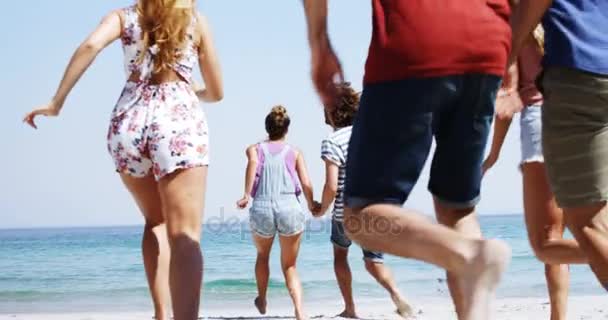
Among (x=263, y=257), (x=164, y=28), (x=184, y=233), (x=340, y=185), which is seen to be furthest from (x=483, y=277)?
(x=263, y=257)

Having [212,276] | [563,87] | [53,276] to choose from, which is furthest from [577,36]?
[53,276]

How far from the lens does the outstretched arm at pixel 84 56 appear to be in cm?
404

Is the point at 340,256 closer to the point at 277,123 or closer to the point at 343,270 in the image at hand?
the point at 343,270

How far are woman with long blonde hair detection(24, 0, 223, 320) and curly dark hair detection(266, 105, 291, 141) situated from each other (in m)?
3.55

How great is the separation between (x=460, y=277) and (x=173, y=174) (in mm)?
1608

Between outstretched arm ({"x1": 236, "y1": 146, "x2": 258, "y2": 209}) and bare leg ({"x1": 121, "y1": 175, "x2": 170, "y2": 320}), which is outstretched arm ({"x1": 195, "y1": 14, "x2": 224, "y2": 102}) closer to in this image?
bare leg ({"x1": 121, "y1": 175, "x2": 170, "y2": 320})

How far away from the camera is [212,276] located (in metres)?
20.0

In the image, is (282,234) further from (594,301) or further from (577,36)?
(577,36)

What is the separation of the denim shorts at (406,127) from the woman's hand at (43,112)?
1713 millimetres

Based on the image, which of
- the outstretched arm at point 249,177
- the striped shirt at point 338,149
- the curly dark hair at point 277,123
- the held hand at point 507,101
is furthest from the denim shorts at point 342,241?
the held hand at point 507,101

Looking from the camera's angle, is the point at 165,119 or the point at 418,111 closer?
the point at 418,111

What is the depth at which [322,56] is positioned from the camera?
302cm

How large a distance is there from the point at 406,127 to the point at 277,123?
5012 millimetres

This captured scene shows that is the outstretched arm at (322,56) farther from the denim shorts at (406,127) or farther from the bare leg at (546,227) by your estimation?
the bare leg at (546,227)
